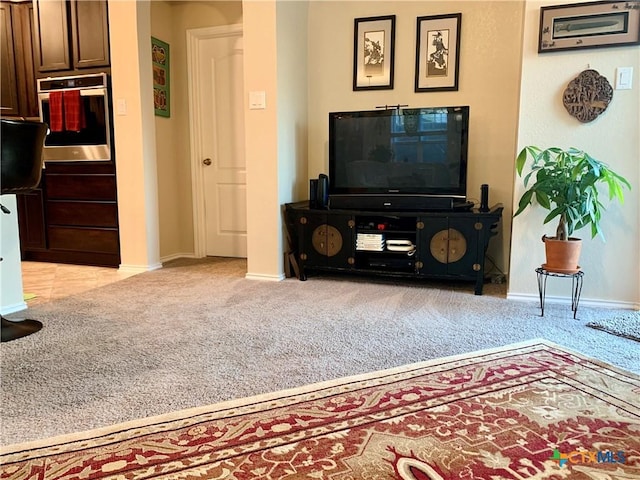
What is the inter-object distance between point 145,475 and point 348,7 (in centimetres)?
355

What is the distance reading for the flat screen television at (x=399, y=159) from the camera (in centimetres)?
314

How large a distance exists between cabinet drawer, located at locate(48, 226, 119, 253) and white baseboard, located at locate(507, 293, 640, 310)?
A: 309 cm

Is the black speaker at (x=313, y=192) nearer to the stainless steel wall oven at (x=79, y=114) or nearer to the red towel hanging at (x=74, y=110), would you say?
the stainless steel wall oven at (x=79, y=114)

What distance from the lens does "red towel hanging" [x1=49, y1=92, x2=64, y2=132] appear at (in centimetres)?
385

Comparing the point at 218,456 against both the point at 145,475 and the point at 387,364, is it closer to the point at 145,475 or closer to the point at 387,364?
the point at 145,475

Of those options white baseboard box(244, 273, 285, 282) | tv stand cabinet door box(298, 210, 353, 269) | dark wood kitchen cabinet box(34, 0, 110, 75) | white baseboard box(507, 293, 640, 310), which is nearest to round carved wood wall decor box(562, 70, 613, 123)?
white baseboard box(507, 293, 640, 310)

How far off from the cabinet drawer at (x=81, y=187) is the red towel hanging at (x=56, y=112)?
1.34 ft

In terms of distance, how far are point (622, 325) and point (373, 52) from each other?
255 cm

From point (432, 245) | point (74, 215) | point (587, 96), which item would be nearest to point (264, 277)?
point (432, 245)

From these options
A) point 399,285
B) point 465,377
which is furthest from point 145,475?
point 399,285

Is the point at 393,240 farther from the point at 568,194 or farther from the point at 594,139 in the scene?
the point at 594,139

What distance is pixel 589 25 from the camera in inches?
104

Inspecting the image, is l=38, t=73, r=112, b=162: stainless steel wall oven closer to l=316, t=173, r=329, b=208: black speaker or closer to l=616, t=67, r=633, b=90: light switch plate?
l=316, t=173, r=329, b=208: black speaker

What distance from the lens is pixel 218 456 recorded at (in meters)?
1.30
